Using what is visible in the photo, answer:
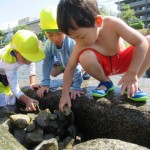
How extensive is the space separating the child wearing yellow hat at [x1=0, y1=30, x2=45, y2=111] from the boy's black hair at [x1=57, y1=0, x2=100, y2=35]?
677 mm

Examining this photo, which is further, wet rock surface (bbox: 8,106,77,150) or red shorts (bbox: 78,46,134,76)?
red shorts (bbox: 78,46,134,76)

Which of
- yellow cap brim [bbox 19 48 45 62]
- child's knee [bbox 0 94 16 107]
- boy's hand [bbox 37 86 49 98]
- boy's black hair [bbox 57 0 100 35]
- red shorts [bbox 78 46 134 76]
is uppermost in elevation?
boy's black hair [bbox 57 0 100 35]

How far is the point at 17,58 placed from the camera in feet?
9.77

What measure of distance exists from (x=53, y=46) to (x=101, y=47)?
0.63 metres

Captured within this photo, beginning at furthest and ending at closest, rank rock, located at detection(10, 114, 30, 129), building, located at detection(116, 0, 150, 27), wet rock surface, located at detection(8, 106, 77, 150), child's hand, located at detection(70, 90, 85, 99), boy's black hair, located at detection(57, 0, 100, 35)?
building, located at detection(116, 0, 150, 27) < child's hand, located at detection(70, 90, 85, 99) < rock, located at detection(10, 114, 30, 129) < wet rock surface, located at detection(8, 106, 77, 150) < boy's black hair, located at detection(57, 0, 100, 35)

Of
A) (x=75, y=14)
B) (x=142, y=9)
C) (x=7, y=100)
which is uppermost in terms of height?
(x=142, y=9)

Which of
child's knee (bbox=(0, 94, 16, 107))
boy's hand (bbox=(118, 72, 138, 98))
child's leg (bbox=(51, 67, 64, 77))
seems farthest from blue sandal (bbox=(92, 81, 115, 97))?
child's leg (bbox=(51, 67, 64, 77))

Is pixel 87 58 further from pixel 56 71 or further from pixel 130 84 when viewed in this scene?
pixel 56 71

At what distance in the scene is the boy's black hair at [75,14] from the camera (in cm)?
226

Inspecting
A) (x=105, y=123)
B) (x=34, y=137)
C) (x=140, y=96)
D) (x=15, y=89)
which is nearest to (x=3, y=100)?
(x=15, y=89)

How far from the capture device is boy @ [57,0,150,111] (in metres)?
2.30

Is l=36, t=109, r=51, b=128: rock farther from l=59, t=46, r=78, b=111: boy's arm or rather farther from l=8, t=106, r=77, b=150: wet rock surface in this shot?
l=59, t=46, r=78, b=111: boy's arm

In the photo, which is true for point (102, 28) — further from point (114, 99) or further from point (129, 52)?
point (114, 99)

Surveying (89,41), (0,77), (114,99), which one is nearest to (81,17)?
(89,41)
